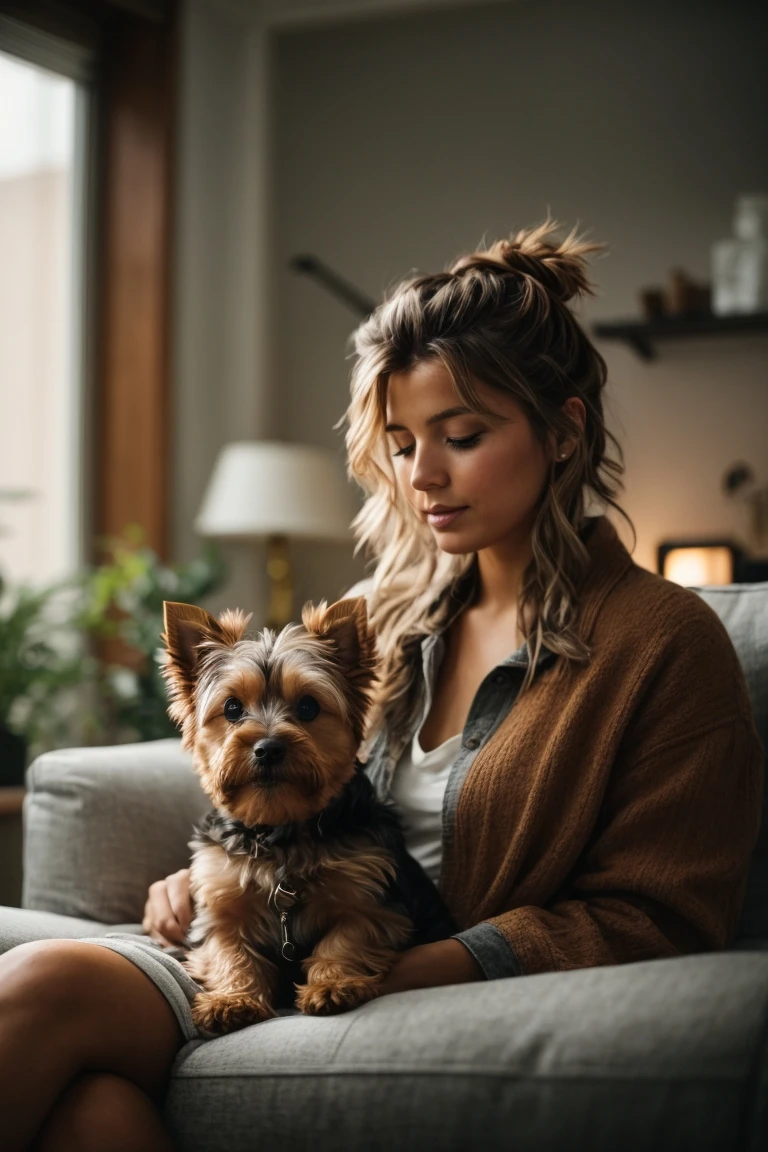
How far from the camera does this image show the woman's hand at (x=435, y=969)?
1437 mm

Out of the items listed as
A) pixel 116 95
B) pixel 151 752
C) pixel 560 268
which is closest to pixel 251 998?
pixel 151 752

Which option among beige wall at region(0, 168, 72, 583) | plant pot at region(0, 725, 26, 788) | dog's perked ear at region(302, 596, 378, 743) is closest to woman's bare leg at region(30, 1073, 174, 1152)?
dog's perked ear at region(302, 596, 378, 743)

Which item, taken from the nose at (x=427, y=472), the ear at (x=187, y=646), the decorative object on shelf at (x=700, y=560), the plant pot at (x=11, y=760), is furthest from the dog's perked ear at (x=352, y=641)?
the decorative object on shelf at (x=700, y=560)

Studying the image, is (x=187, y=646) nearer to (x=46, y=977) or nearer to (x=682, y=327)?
(x=46, y=977)

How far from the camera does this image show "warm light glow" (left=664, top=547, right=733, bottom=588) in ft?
12.3

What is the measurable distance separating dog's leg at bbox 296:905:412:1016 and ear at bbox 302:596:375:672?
32 centimetres

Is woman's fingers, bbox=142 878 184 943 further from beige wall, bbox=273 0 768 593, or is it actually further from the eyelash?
beige wall, bbox=273 0 768 593

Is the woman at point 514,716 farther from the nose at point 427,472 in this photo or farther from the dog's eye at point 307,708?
the dog's eye at point 307,708

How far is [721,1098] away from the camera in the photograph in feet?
3.54

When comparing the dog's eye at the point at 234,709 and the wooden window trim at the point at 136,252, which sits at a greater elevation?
the wooden window trim at the point at 136,252

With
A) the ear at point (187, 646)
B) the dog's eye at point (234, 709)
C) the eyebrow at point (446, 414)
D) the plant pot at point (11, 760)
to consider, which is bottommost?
the plant pot at point (11, 760)

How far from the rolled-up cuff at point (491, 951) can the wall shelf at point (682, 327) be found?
2.94m

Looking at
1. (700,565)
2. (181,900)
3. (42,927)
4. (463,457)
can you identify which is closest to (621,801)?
(463,457)

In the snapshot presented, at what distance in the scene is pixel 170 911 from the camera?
5.53 ft
